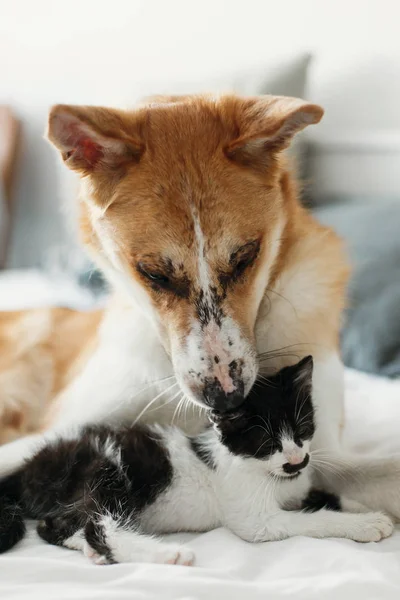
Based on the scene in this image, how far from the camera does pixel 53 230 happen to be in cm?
349

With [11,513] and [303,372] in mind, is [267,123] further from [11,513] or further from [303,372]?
[11,513]

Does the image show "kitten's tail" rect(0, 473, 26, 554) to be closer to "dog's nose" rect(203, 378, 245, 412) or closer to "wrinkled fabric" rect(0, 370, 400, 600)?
"wrinkled fabric" rect(0, 370, 400, 600)

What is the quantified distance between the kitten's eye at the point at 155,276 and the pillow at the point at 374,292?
0.88 m

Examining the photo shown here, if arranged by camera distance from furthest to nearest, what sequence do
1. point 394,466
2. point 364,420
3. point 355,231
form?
point 355,231 < point 364,420 < point 394,466

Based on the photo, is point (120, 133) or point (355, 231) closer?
point (120, 133)

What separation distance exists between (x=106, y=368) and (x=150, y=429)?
7.7 inches

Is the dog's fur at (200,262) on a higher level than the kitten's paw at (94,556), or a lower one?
higher

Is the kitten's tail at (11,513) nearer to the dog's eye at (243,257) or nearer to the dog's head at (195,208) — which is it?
the dog's head at (195,208)

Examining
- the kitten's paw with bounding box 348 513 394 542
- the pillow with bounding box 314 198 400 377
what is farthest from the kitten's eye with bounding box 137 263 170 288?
the pillow with bounding box 314 198 400 377

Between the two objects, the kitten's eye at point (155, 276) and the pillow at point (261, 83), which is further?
the pillow at point (261, 83)

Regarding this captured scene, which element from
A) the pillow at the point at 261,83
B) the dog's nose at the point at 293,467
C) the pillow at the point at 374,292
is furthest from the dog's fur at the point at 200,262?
the pillow at the point at 261,83

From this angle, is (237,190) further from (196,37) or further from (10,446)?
(196,37)

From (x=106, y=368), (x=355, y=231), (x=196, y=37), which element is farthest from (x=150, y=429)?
(x=196, y=37)

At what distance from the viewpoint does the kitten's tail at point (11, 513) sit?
1.18 meters
